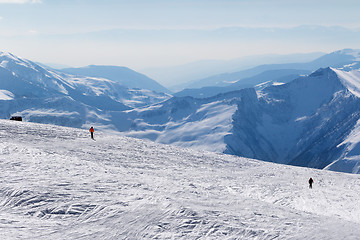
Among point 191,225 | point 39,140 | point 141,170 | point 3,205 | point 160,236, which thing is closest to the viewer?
point 160,236

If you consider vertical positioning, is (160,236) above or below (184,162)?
above

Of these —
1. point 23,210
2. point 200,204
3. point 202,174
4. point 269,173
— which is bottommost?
point 269,173

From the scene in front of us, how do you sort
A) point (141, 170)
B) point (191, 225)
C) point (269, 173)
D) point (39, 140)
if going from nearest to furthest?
point (191, 225) < point (141, 170) < point (39, 140) < point (269, 173)

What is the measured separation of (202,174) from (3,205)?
21.7 m

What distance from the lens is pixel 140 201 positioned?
19.4 m

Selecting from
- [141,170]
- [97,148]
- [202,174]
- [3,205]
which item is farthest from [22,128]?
[3,205]

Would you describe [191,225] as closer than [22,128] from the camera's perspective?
Yes

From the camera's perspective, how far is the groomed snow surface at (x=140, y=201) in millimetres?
16266

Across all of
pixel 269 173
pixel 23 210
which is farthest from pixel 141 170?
pixel 269 173

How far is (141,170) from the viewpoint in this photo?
3216cm

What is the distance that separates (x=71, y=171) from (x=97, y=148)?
542 inches

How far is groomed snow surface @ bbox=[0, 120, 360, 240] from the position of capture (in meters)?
16.3

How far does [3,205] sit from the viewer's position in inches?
707

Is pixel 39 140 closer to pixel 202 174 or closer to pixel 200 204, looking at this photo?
pixel 202 174
